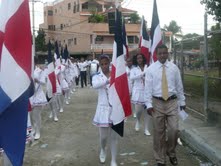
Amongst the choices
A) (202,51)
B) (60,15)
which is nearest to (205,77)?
(202,51)

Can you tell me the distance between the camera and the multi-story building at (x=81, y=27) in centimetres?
6266

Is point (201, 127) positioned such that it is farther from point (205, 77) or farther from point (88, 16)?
point (88, 16)

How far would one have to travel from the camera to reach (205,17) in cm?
1004

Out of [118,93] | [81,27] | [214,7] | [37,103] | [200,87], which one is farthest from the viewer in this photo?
[81,27]

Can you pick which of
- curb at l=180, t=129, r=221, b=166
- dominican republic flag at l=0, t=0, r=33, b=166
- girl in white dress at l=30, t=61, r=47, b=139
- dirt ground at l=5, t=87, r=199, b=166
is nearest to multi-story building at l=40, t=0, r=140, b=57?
dirt ground at l=5, t=87, r=199, b=166

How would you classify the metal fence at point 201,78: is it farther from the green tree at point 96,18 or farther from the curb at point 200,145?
the green tree at point 96,18

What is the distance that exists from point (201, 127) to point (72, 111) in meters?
5.46

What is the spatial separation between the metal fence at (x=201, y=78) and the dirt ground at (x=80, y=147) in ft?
5.57

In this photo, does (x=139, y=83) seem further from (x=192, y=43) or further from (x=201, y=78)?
(x=192, y=43)

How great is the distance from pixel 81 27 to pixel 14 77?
63.0m

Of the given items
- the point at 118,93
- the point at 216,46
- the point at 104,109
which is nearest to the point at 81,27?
the point at 216,46

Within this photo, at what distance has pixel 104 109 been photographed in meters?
7.09

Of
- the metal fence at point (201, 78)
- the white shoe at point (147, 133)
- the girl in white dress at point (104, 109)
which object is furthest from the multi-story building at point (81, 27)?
the girl in white dress at point (104, 109)

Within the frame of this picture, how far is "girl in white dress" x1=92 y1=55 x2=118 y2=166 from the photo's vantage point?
7.00 meters
